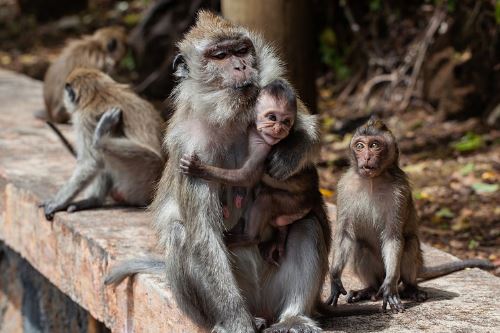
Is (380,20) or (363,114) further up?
(380,20)

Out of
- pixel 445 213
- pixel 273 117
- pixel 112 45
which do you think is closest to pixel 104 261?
pixel 273 117

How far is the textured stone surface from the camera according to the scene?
427 centimetres

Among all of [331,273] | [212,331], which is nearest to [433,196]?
[331,273]

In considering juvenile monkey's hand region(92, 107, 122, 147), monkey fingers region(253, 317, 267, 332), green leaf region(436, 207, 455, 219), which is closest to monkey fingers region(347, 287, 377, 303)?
monkey fingers region(253, 317, 267, 332)

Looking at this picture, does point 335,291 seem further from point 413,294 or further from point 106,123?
point 106,123

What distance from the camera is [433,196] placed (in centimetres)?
774

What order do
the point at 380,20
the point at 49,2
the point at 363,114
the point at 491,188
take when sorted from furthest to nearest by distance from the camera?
1. the point at 49,2
2. the point at 380,20
3. the point at 363,114
4. the point at 491,188

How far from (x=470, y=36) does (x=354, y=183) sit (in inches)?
223

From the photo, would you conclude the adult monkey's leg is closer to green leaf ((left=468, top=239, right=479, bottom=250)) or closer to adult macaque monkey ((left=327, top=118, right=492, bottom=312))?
adult macaque monkey ((left=327, top=118, right=492, bottom=312))

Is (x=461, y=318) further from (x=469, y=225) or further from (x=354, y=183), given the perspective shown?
(x=469, y=225)

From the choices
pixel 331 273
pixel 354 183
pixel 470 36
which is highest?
pixel 470 36

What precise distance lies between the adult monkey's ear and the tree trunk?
2.55 meters

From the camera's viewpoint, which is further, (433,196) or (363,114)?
(363,114)

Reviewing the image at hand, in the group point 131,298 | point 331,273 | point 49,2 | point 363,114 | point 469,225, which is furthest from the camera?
point 49,2
